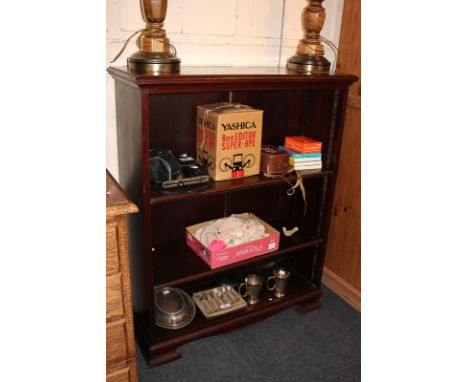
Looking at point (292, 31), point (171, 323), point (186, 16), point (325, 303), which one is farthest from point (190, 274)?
point (292, 31)

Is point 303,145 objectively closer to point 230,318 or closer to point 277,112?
point 277,112

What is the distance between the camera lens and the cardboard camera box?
1.62 metres

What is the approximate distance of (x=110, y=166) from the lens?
182 centimetres

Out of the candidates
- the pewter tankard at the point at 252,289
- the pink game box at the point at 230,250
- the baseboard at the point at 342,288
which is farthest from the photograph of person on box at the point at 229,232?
the baseboard at the point at 342,288

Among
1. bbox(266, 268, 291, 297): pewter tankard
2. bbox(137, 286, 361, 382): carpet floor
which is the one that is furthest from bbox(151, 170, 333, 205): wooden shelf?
bbox(137, 286, 361, 382): carpet floor

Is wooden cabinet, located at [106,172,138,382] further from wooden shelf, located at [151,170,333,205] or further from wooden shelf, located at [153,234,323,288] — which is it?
wooden shelf, located at [153,234,323,288]

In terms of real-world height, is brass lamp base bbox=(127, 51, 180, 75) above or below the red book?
above

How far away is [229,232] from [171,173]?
1.51 feet

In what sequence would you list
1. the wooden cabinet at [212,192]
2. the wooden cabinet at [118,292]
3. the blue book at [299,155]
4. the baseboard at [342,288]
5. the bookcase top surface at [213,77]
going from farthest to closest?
the baseboard at [342,288]
the blue book at [299,155]
the wooden cabinet at [212,192]
the bookcase top surface at [213,77]
the wooden cabinet at [118,292]

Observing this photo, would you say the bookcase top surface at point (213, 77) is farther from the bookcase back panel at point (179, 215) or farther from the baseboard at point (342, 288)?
the baseboard at point (342, 288)

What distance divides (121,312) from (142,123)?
0.66 metres

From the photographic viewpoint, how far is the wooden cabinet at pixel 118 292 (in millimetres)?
1202

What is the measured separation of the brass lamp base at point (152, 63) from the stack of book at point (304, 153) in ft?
2.46

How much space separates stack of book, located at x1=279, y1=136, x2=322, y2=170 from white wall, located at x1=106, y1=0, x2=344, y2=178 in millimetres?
456
